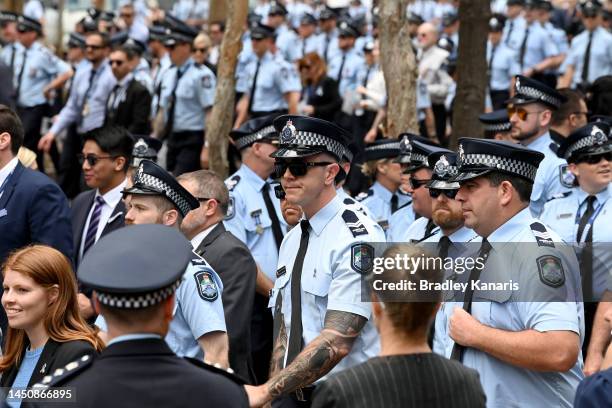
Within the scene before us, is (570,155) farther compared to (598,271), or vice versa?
(570,155)

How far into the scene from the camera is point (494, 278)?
523cm

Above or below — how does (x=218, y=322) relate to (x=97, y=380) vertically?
below

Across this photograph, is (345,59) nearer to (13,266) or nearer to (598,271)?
(598,271)

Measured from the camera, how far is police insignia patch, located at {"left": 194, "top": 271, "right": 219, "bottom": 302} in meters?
5.69

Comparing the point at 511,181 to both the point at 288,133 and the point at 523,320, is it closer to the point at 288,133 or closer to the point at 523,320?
the point at 523,320

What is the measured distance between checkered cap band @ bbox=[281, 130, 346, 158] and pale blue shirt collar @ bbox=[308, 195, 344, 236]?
31 cm

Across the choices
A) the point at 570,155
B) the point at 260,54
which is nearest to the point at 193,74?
the point at 260,54

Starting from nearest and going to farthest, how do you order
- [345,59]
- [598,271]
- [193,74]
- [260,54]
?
1. [598,271]
2. [193,74]
3. [260,54]
4. [345,59]

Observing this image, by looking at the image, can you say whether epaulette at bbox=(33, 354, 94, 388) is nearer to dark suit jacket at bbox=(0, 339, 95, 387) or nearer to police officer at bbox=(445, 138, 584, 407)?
dark suit jacket at bbox=(0, 339, 95, 387)

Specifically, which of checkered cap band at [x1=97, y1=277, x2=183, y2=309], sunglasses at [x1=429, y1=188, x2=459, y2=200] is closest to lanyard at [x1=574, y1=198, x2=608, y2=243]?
sunglasses at [x1=429, y1=188, x2=459, y2=200]

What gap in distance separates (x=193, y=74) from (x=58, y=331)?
414 inches

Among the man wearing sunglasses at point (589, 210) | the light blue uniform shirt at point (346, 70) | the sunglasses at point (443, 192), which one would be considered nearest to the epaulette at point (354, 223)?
the sunglasses at point (443, 192)

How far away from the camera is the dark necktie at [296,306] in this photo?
5773 mm

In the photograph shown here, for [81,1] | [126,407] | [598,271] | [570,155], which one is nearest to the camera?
[126,407]
